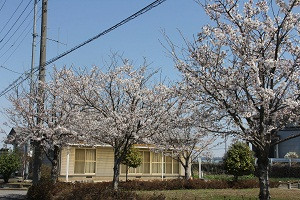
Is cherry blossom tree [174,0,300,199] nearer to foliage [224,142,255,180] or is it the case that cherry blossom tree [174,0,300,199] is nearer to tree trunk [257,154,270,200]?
tree trunk [257,154,270,200]

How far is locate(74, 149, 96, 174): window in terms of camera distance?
28.0 metres

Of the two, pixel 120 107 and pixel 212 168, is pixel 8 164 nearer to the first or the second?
pixel 120 107

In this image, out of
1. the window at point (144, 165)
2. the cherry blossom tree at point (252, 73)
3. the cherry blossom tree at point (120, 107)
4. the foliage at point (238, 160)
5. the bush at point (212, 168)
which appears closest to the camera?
the cherry blossom tree at point (252, 73)

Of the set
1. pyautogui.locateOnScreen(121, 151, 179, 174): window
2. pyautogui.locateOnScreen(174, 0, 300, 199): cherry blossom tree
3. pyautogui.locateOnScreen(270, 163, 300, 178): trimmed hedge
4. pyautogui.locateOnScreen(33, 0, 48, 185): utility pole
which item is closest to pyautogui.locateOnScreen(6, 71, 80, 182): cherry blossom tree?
pyautogui.locateOnScreen(33, 0, 48, 185): utility pole

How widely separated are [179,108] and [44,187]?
21.8 ft

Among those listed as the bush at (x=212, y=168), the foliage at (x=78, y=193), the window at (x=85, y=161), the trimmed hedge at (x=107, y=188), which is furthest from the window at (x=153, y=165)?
the foliage at (x=78, y=193)

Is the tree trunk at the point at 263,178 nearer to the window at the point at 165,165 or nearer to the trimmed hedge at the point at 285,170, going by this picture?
the window at the point at 165,165

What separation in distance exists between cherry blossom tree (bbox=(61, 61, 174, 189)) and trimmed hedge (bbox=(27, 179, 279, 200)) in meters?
1.80

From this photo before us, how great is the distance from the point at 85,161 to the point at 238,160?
11021mm

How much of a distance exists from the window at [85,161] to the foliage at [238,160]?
32.0ft

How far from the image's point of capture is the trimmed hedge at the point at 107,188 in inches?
461

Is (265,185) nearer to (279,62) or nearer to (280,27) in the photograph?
(279,62)

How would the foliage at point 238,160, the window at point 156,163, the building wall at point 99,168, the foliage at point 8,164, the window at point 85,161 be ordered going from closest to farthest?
the foliage at point 238,160 < the building wall at point 99,168 < the window at point 85,161 < the foliage at point 8,164 < the window at point 156,163

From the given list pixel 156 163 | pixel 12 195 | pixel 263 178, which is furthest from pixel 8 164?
pixel 263 178
